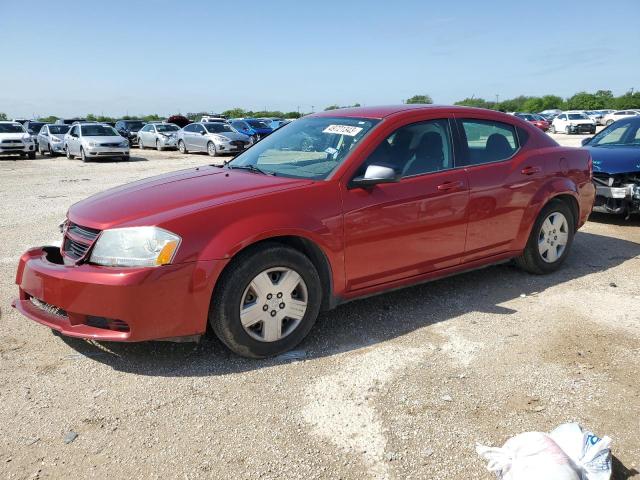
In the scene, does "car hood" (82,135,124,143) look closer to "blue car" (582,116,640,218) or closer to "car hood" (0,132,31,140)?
"car hood" (0,132,31,140)

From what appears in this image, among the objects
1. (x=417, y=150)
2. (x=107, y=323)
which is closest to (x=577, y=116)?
(x=417, y=150)

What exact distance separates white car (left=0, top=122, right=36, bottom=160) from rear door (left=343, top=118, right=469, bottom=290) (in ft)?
75.5

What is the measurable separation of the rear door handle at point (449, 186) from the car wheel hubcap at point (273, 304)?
1.39 meters

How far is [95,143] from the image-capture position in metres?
21.0

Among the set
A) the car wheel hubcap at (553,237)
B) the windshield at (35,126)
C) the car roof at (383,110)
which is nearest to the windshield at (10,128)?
the windshield at (35,126)

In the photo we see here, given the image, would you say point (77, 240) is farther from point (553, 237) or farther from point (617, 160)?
point (617, 160)

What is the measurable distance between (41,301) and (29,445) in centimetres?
108

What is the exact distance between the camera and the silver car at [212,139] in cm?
2345

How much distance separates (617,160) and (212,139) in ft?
61.9

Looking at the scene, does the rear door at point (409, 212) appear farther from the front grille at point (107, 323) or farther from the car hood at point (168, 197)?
the front grille at point (107, 323)

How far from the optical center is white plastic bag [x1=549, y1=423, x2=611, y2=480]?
2320 mm

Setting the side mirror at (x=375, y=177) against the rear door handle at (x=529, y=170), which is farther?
the rear door handle at (x=529, y=170)

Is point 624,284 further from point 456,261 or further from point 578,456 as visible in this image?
point 578,456

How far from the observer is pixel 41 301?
11.5 ft
